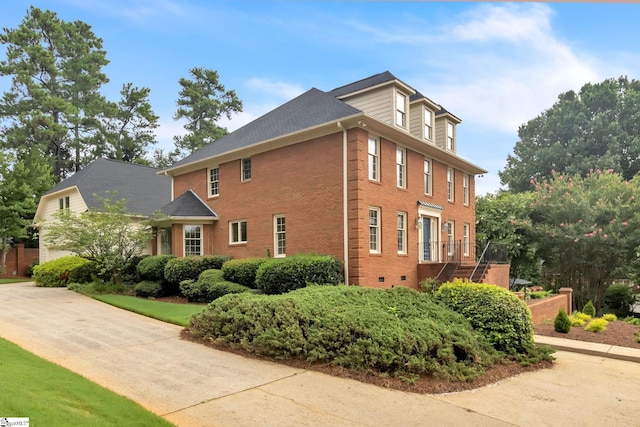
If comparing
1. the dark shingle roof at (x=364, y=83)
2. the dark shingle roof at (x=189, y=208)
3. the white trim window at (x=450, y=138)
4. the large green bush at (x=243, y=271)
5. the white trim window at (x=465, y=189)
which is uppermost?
the dark shingle roof at (x=364, y=83)

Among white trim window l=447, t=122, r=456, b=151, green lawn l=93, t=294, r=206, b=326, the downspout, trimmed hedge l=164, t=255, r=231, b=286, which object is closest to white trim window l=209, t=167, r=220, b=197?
trimmed hedge l=164, t=255, r=231, b=286

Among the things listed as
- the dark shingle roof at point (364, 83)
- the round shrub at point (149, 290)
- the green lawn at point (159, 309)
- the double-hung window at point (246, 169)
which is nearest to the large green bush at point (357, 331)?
the green lawn at point (159, 309)

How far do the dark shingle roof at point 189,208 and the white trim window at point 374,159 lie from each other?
25.9 ft

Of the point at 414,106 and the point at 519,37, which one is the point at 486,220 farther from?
the point at 519,37

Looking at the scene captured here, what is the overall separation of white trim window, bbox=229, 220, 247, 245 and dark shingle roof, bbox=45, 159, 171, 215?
7.88 m

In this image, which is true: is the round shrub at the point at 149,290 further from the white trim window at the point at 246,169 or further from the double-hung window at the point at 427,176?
the double-hung window at the point at 427,176

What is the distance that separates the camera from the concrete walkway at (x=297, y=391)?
509cm

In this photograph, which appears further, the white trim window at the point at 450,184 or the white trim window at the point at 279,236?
the white trim window at the point at 450,184

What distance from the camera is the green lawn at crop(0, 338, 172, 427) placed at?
406 centimetres

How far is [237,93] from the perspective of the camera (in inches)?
1791

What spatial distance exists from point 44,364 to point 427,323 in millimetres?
6271

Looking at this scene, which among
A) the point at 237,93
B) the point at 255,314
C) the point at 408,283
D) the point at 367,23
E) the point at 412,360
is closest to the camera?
the point at 367,23

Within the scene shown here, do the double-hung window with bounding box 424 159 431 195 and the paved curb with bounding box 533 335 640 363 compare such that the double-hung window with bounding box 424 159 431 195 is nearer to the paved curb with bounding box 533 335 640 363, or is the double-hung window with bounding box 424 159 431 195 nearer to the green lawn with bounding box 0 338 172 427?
the paved curb with bounding box 533 335 640 363

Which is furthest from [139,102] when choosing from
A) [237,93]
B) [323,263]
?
[323,263]
